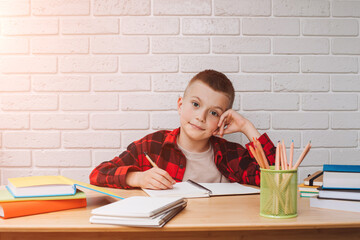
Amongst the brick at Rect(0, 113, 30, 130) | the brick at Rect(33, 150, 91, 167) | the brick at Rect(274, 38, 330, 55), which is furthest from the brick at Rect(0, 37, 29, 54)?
the brick at Rect(274, 38, 330, 55)

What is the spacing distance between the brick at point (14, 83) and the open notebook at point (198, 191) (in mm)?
1086

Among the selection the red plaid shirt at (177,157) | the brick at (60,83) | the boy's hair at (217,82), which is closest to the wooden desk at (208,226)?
the red plaid shirt at (177,157)

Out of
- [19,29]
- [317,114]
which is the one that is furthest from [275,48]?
[19,29]

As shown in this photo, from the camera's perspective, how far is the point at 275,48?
202cm

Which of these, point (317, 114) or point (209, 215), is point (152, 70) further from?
point (209, 215)

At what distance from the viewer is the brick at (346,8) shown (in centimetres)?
203

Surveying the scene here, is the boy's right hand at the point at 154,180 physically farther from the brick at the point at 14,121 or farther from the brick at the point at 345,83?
the brick at the point at 345,83

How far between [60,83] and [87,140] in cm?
34

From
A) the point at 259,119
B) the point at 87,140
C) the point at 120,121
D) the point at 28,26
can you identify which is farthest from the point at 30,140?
the point at 259,119

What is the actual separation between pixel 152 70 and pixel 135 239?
1174mm

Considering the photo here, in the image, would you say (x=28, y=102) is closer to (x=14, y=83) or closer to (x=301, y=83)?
(x=14, y=83)

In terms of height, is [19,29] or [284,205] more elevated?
[19,29]

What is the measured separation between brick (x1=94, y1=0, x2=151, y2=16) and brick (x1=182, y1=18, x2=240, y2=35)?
0.25 m

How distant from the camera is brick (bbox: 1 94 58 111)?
6.50 feet
